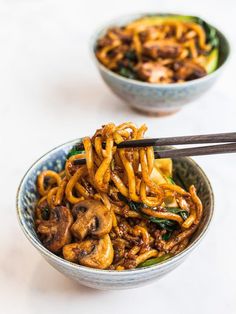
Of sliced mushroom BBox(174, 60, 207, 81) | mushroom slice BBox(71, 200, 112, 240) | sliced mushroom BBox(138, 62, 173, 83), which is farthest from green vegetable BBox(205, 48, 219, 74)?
mushroom slice BBox(71, 200, 112, 240)

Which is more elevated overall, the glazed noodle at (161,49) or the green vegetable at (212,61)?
the glazed noodle at (161,49)

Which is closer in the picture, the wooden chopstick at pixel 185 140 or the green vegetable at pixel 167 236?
the wooden chopstick at pixel 185 140

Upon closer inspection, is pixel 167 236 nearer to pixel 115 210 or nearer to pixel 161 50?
pixel 115 210

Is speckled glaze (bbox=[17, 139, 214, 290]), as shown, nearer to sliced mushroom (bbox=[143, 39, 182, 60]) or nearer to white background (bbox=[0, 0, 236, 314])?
white background (bbox=[0, 0, 236, 314])

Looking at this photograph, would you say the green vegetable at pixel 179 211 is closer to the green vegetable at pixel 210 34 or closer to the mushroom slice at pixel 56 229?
the mushroom slice at pixel 56 229

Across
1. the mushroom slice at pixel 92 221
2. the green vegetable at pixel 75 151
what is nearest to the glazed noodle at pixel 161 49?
the green vegetable at pixel 75 151

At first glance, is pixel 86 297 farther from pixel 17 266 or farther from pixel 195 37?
pixel 195 37
